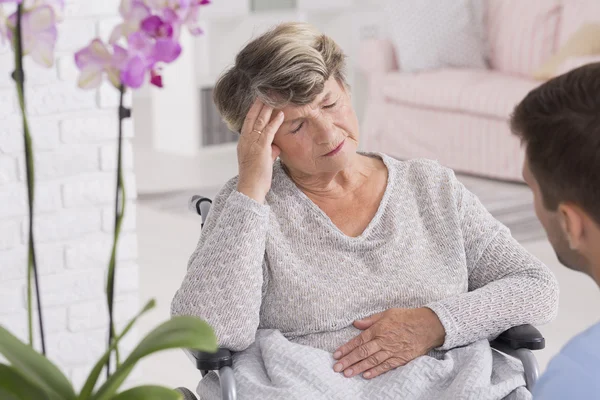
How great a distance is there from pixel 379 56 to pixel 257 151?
4452 mm

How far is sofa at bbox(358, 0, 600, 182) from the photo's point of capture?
221 inches

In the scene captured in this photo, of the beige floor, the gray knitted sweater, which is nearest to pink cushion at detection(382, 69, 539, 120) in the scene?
the beige floor

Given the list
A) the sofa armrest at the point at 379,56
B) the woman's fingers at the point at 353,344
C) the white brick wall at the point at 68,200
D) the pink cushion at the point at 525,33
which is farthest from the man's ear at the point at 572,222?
the sofa armrest at the point at 379,56

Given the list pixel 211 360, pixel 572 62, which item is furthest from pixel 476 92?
pixel 211 360

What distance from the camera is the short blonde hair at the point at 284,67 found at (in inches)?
76.0

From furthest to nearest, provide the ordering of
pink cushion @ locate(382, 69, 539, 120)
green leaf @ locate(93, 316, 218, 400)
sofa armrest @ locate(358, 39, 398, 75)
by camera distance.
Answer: sofa armrest @ locate(358, 39, 398, 75) → pink cushion @ locate(382, 69, 539, 120) → green leaf @ locate(93, 316, 218, 400)

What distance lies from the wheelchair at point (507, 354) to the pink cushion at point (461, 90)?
3.59 metres

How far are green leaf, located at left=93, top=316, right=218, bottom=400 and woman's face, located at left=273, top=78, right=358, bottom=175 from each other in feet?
3.08

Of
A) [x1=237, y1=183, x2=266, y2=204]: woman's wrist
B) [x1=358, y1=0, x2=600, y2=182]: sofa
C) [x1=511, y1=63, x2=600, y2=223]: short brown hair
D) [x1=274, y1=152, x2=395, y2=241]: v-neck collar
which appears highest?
[x1=511, y1=63, x2=600, y2=223]: short brown hair

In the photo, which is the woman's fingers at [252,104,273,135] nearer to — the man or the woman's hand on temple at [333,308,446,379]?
the woman's hand on temple at [333,308,446,379]

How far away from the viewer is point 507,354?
1.94 meters

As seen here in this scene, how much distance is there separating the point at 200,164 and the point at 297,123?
171 inches

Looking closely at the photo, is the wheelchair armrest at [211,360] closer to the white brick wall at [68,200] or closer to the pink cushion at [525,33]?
the white brick wall at [68,200]

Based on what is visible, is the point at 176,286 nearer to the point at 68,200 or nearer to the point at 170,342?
the point at 68,200
